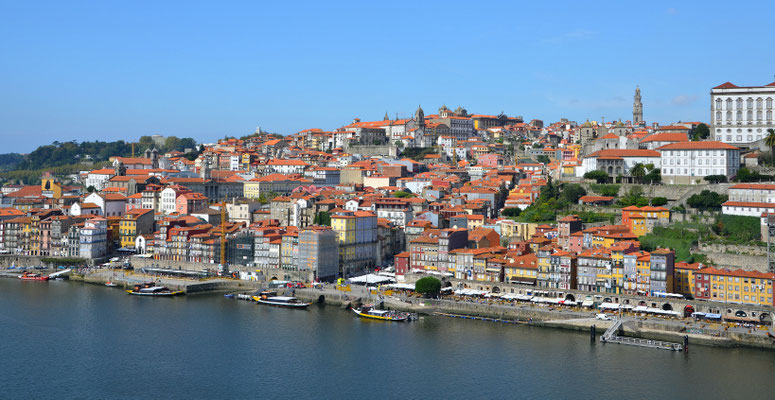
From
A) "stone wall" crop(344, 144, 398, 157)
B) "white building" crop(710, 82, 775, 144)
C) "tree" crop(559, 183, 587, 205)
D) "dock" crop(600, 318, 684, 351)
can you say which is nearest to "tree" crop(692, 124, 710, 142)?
"white building" crop(710, 82, 775, 144)

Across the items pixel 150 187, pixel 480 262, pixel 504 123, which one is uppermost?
pixel 504 123

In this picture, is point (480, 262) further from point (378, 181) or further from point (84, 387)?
point (378, 181)

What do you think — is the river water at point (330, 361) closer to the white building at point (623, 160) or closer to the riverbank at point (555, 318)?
the riverbank at point (555, 318)

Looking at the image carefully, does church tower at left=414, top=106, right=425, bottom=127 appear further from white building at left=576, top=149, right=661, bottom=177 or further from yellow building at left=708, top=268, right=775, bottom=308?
yellow building at left=708, top=268, right=775, bottom=308

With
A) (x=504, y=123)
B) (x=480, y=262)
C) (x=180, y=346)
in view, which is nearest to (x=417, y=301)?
(x=480, y=262)

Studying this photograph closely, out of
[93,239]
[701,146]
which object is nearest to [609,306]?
[701,146]

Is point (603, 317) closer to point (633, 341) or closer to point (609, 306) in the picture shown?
point (609, 306)
